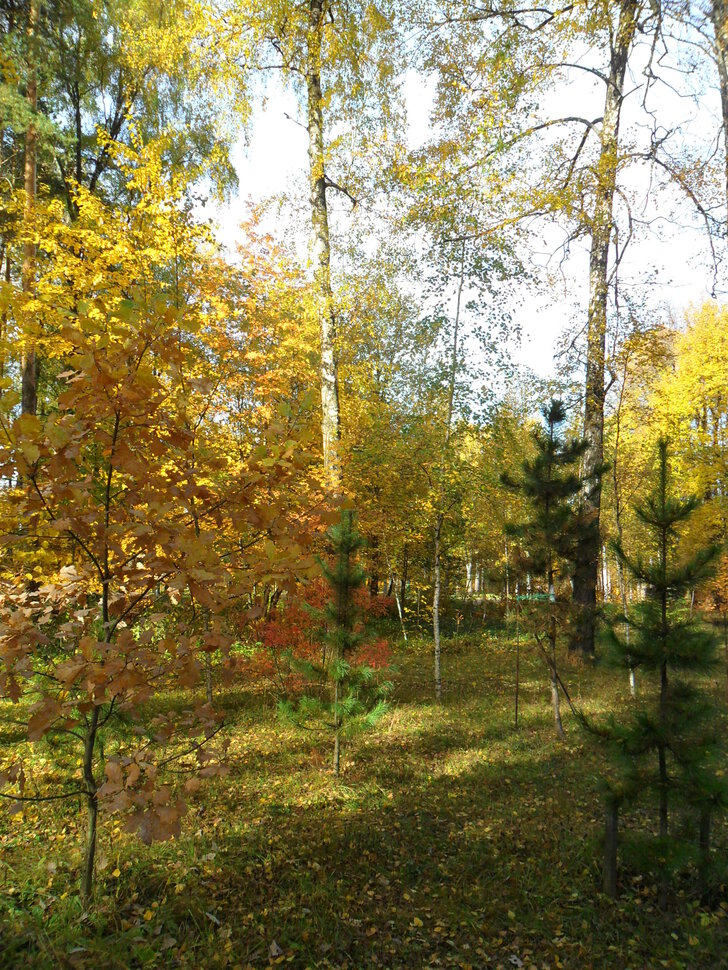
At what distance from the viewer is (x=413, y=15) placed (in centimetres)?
852

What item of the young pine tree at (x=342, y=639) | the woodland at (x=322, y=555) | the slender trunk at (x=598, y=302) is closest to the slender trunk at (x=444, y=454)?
the woodland at (x=322, y=555)

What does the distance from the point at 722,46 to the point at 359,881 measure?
876 centimetres

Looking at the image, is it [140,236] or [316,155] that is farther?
[316,155]

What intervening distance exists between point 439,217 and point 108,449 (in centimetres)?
868

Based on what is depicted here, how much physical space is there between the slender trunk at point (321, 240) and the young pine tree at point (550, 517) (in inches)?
126

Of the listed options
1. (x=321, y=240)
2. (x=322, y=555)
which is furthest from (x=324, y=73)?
(x=322, y=555)

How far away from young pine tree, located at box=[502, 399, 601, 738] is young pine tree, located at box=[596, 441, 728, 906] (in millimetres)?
3501

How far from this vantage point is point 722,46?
6.21 m

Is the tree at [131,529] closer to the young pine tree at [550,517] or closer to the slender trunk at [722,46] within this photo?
the young pine tree at [550,517]

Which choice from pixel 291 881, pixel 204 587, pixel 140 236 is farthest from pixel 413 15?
pixel 291 881

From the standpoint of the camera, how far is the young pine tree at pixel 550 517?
26.2 ft

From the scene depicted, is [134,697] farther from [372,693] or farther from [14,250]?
[14,250]

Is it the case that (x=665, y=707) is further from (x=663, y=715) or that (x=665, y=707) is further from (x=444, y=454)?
(x=444, y=454)

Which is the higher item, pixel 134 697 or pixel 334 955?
pixel 134 697
